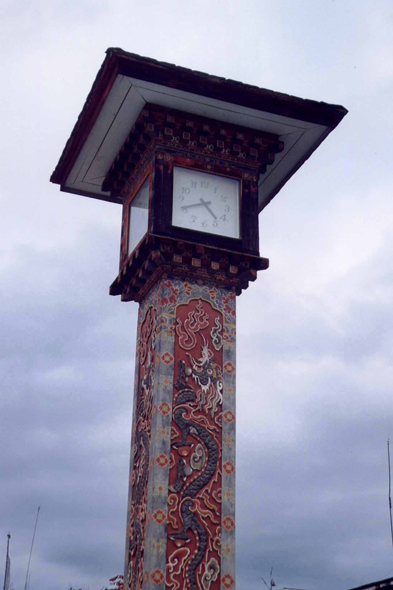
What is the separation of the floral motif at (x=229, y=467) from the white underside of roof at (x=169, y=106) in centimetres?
555

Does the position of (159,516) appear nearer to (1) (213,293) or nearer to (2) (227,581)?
(2) (227,581)

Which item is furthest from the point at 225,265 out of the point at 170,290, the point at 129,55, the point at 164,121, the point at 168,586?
the point at 168,586

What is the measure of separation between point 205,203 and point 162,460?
13.9ft

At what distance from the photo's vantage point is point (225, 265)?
13773mm

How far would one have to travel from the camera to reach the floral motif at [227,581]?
1191cm

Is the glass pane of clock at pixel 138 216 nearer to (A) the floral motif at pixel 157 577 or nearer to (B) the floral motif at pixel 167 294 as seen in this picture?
(B) the floral motif at pixel 167 294

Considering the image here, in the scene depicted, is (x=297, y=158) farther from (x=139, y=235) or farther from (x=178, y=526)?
(x=178, y=526)

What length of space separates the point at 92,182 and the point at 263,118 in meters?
3.70

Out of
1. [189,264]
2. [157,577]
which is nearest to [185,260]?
[189,264]

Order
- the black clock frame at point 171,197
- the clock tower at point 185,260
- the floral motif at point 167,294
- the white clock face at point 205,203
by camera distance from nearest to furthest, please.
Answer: the clock tower at point 185,260 → the floral motif at point 167,294 → the black clock frame at point 171,197 → the white clock face at point 205,203

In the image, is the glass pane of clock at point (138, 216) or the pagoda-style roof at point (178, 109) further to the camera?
the glass pane of clock at point (138, 216)

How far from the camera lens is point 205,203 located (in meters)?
14.0

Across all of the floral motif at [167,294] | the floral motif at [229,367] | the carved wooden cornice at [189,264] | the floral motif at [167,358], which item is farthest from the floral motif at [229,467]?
the carved wooden cornice at [189,264]

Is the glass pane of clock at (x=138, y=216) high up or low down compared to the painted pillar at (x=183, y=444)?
up
